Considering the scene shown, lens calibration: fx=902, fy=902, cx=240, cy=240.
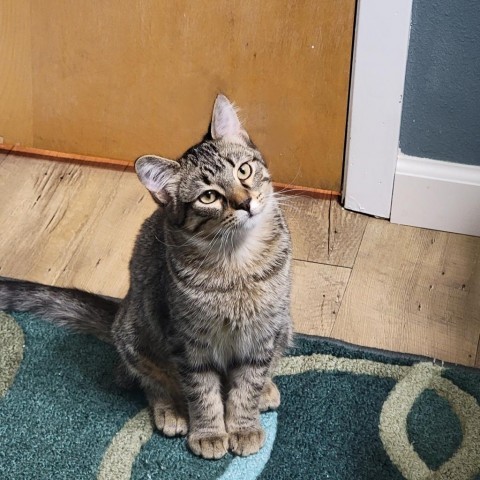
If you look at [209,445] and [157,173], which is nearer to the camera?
[157,173]

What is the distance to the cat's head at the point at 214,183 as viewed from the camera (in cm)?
152

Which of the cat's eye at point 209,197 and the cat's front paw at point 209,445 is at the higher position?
the cat's eye at point 209,197

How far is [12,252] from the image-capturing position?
216 cm

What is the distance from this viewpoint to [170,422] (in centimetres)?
172

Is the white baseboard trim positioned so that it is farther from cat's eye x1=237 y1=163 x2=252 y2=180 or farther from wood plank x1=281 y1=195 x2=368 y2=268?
cat's eye x1=237 y1=163 x2=252 y2=180

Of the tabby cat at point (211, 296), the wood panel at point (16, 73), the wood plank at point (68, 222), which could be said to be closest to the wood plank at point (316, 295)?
the tabby cat at point (211, 296)

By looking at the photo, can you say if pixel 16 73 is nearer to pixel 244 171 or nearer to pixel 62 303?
pixel 62 303

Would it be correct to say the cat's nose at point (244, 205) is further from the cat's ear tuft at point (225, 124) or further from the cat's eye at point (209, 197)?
the cat's ear tuft at point (225, 124)

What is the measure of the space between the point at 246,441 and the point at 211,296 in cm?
29

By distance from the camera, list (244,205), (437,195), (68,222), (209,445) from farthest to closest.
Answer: (68,222), (437,195), (209,445), (244,205)

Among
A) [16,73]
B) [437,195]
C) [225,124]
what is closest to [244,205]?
[225,124]

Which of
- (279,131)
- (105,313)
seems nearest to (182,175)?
(105,313)

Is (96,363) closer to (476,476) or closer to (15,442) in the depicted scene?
(15,442)

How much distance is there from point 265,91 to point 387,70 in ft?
1.04
